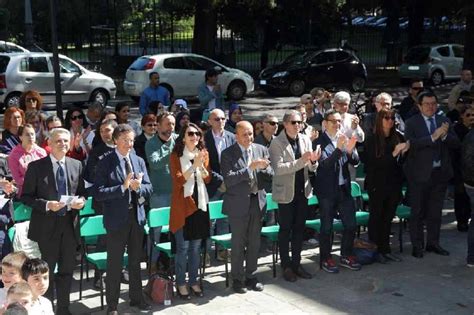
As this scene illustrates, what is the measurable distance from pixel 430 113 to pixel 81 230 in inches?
178

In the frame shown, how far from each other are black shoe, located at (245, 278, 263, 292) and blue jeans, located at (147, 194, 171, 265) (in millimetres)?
1078

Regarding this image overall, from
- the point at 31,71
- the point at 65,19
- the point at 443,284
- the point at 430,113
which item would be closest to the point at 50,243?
the point at 443,284

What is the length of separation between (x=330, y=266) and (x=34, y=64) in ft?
48.2

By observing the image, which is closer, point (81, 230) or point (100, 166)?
point (100, 166)

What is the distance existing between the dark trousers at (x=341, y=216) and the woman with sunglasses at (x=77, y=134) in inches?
119

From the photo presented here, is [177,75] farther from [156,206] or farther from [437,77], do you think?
[156,206]

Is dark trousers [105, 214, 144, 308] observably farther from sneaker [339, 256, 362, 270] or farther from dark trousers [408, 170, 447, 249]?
dark trousers [408, 170, 447, 249]

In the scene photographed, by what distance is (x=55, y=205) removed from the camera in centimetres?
675

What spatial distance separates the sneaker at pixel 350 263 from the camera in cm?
876

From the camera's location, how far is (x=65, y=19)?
42.8 metres

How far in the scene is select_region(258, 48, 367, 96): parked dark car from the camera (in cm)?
2539

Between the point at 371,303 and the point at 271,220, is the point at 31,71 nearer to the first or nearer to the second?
the point at 271,220

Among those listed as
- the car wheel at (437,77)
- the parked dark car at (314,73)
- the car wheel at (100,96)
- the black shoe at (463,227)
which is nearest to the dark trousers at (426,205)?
the black shoe at (463,227)

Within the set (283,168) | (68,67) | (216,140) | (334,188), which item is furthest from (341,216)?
(68,67)
